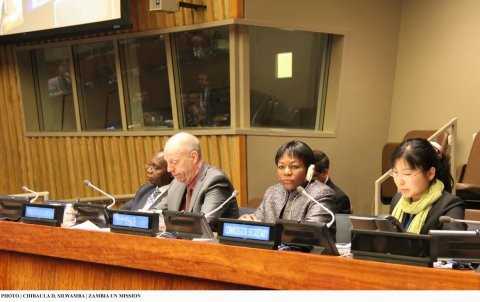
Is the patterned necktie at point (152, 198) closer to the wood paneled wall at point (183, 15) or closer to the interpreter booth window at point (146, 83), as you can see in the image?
the wood paneled wall at point (183, 15)

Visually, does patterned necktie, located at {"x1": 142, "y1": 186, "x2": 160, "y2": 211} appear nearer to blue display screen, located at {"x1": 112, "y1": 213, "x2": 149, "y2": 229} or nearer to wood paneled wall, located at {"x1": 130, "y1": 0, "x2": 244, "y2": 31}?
blue display screen, located at {"x1": 112, "y1": 213, "x2": 149, "y2": 229}

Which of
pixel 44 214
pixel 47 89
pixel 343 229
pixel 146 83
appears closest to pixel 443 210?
pixel 343 229

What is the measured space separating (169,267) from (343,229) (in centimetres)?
82

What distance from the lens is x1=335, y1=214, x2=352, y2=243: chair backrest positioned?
7.66ft

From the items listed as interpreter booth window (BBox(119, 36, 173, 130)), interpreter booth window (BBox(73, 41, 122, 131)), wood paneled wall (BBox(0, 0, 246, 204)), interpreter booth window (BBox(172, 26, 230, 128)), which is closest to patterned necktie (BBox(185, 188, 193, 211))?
wood paneled wall (BBox(0, 0, 246, 204))

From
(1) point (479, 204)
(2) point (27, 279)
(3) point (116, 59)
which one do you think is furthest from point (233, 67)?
(2) point (27, 279)

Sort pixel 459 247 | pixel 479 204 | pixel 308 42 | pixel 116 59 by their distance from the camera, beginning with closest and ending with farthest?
pixel 459 247 → pixel 479 204 → pixel 308 42 → pixel 116 59

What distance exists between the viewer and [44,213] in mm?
2424

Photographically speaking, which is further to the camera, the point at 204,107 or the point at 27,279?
the point at 204,107

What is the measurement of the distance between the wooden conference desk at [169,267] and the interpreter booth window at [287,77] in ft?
10.2

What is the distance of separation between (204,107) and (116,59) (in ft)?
3.99

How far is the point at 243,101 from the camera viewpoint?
5.12m

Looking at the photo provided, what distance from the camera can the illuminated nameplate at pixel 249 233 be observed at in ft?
5.79

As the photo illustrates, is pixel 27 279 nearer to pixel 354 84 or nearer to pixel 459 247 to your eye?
pixel 459 247
